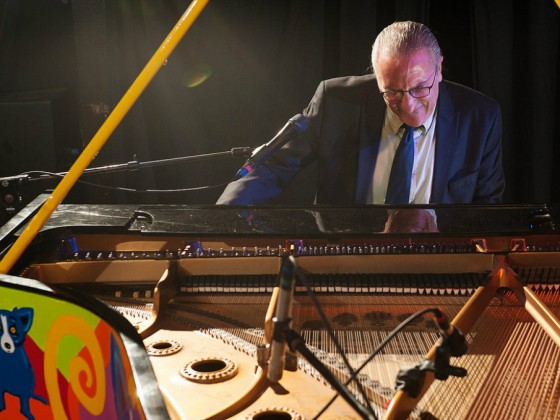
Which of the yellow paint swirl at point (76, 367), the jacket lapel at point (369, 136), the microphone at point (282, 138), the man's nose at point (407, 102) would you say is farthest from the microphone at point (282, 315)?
the jacket lapel at point (369, 136)

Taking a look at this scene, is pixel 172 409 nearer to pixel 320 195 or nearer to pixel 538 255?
pixel 538 255

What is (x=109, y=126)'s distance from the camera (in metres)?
1.81

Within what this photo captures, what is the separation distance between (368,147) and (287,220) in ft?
4.64

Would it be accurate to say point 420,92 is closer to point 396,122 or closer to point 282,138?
point 396,122

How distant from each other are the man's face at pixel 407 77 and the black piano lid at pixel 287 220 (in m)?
0.93

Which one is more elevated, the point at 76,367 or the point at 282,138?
the point at 282,138

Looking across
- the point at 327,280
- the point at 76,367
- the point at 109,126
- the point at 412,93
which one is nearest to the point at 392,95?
the point at 412,93

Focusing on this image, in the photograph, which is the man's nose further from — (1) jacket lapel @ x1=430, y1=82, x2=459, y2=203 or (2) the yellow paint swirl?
(2) the yellow paint swirl

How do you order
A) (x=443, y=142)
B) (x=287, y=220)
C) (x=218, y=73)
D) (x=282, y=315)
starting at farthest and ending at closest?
(x=218, y=73) → (x=443, y=142) → (x=287, y=220) → (x=282, y=315)

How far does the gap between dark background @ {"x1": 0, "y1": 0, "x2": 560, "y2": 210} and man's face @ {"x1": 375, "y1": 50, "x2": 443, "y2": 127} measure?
37.6 inches

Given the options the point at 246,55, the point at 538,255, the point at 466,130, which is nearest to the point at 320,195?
the point at 466,130

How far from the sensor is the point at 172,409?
5.44ft

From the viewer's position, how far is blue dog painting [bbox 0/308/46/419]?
1.58 metres

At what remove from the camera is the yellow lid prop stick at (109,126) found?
166 centimetres
